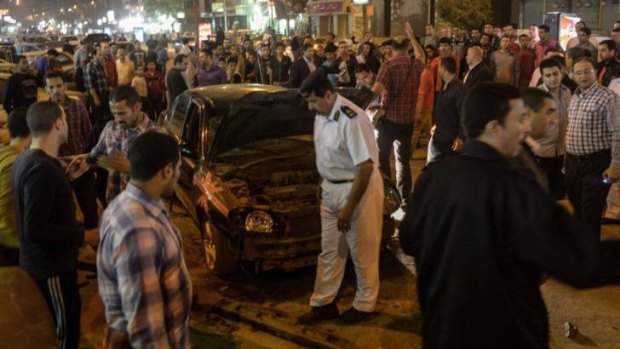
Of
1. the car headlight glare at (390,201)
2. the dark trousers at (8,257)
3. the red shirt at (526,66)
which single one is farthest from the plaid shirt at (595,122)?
the red shirt at (526,66)

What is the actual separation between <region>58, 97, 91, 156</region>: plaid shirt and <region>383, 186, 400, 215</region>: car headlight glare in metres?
3.31

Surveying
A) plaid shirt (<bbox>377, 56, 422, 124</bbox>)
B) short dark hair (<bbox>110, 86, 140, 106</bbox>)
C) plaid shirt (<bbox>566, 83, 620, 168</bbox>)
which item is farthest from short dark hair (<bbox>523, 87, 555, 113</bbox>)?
plaid shirt (<bbox>377, 56, 422, 124</bbox>)

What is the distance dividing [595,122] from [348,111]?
91.4 inches

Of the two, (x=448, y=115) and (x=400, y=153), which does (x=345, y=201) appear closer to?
(x=448, y=115)

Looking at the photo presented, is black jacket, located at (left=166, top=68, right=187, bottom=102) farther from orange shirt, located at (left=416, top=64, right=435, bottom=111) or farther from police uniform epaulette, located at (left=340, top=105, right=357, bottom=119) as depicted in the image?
police uniform epaulette, located at (left=340, top=105, right=357, bottom=119)

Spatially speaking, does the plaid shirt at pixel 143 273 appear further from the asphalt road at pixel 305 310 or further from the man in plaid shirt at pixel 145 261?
the asphalt road at pixel 305 310

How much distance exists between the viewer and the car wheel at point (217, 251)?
600 cm

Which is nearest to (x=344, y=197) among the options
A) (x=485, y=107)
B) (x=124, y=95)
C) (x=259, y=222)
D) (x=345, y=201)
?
(x=345, y=201)

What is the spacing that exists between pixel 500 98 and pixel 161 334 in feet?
5.40

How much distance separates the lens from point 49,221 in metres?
3.52

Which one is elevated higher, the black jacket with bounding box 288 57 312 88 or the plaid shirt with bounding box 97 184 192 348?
the black jacket with bounding box 288 57 312 88

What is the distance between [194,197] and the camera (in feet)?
21.6

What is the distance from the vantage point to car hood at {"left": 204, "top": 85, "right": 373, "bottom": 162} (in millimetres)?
6410

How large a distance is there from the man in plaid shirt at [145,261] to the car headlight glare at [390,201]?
138 inches
